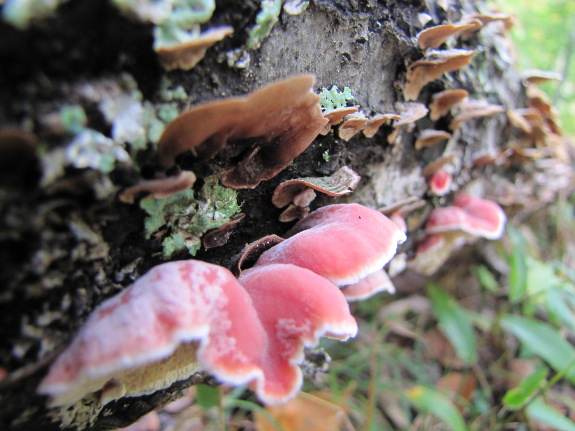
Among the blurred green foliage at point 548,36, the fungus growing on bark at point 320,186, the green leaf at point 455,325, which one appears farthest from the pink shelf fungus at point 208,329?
the blurred green foliage at point 548,36

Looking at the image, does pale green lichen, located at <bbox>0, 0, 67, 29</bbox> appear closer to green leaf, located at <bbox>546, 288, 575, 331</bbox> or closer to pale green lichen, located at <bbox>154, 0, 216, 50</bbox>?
pale green lichen, located at <bbox>154, 0, 216, 50</bbox>

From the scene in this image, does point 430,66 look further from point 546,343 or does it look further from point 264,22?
point 546,343

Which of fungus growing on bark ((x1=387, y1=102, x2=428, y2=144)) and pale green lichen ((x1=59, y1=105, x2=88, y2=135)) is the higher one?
pale green lichen ((x1=59, y1=105, x2=88, y2=135))

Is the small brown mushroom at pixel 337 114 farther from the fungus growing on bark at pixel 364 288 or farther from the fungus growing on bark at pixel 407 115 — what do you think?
the fungus growing on bark at pixel 364 288

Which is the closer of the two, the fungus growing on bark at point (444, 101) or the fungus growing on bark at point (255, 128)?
the fungus growing on bark at point (255, 128)

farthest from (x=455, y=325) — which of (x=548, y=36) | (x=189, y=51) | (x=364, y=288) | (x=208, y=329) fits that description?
Answer: (x=548, y=36)

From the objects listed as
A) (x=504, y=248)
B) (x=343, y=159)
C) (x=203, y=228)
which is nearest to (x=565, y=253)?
(x=504, y=248)

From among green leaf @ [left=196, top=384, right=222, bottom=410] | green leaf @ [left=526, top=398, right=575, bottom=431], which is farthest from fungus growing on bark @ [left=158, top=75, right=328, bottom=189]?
green leaf @ [left=526, top=398, right=575, bottom=431]
